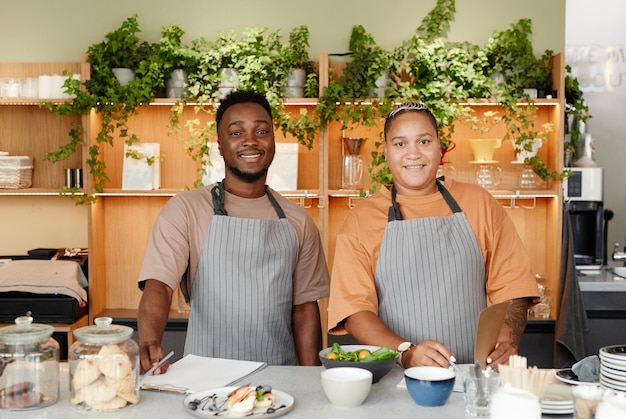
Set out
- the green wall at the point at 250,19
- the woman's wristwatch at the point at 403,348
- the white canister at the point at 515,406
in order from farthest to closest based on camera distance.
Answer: the green wall at the point at 250,19, the woman's wristwatch at the point at 403,348, the white canister at the point at 515,406

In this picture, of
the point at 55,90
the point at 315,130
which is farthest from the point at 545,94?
the point at 55,90

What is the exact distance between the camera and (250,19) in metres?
4.63

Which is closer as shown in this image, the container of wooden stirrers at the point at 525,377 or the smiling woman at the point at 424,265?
the container of wooden stirrers at the point at 525,377

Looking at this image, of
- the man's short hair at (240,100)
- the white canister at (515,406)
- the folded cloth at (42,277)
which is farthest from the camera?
the folded cloth at (42,277)

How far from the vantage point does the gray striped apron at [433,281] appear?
245 cm

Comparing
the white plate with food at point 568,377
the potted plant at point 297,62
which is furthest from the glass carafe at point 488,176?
the white plate with food at point 568,377

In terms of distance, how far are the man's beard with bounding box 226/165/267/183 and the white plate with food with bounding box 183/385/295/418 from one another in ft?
3.24

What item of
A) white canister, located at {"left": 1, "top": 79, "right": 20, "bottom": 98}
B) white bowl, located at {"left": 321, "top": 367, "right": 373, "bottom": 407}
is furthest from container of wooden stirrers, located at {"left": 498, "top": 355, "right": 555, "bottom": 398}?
white canister, located at {"left": 1, "top": 79, "right": 20, "bottom": 98}

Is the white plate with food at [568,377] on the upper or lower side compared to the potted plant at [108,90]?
lower

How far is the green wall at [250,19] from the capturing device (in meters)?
4.62

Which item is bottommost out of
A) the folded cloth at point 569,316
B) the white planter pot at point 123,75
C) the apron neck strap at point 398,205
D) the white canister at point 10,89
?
the folded cloth at point 569,316

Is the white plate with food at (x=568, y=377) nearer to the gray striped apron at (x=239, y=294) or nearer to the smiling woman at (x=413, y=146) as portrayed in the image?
the smiling woman at (x=413, y=146)

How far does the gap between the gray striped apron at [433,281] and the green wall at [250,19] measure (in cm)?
234

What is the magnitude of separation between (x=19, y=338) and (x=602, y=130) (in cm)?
440
